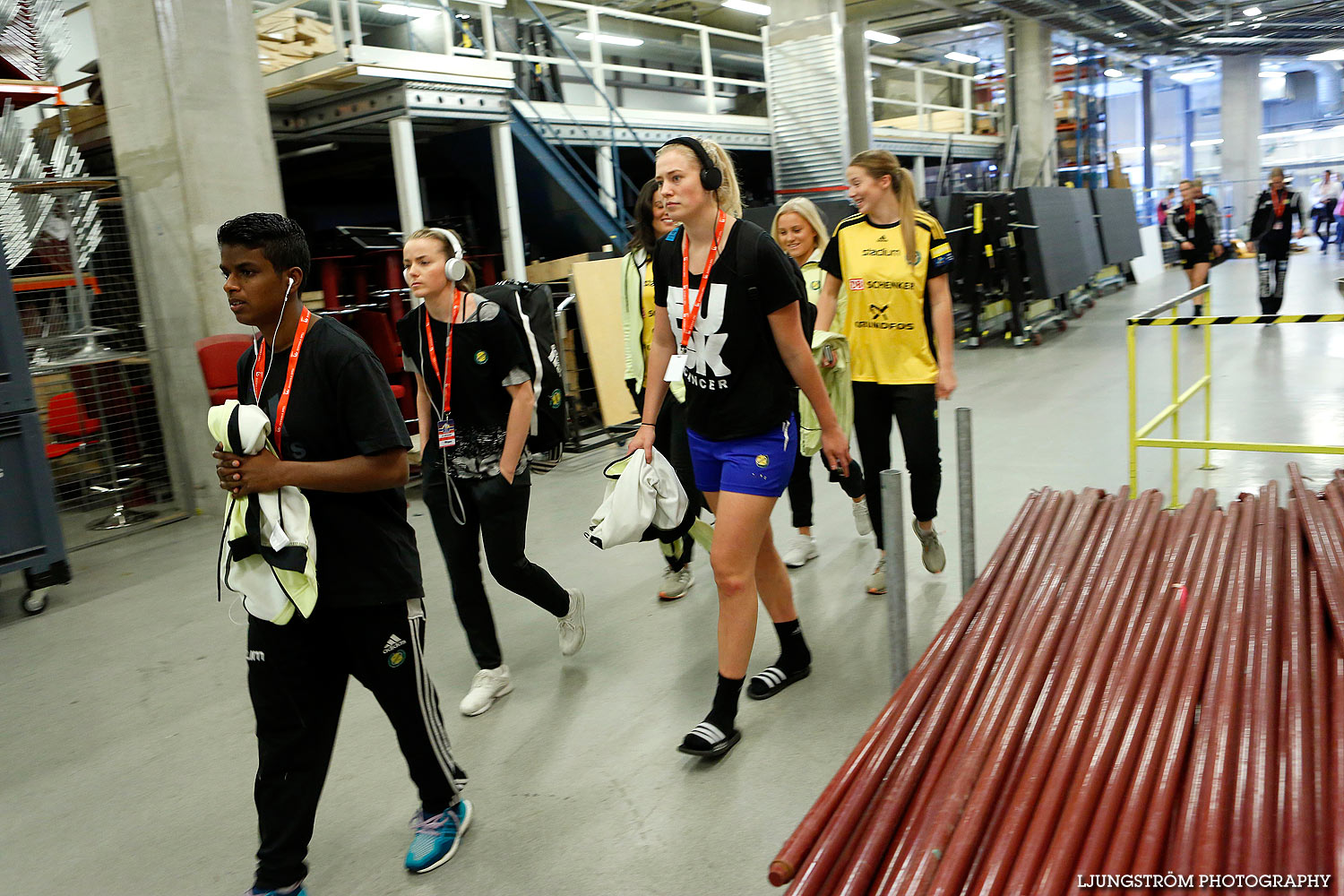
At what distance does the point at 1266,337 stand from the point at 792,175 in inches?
244

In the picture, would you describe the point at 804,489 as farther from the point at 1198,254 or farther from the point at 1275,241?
the point at 1275,241

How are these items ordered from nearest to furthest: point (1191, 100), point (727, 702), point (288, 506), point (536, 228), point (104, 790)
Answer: point (288, 506) → point (727, 702) → point (104, 790) → point (536, 228) → point (1191, 100)

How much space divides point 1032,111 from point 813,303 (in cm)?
1757

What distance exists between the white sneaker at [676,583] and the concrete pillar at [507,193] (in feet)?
15.2

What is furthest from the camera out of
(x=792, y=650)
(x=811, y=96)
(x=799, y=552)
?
(x=811, y=96)

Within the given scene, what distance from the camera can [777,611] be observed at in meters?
3.41

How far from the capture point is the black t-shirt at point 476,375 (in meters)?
3.33

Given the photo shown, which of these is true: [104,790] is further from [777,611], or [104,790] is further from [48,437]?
[48,437]

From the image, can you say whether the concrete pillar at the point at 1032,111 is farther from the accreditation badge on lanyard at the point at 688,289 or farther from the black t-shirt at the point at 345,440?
the black t-shirt at the point at 345,440

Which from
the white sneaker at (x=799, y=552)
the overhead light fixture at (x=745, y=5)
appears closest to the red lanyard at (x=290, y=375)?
the white sneaker at (x=799, y=552)

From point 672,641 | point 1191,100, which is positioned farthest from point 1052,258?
point 1191,100

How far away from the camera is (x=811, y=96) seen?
506 inches

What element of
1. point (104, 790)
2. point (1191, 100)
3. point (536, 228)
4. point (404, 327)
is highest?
point (1191, 100)

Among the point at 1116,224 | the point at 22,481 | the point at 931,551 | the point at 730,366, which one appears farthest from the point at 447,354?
the point at 1116,224
